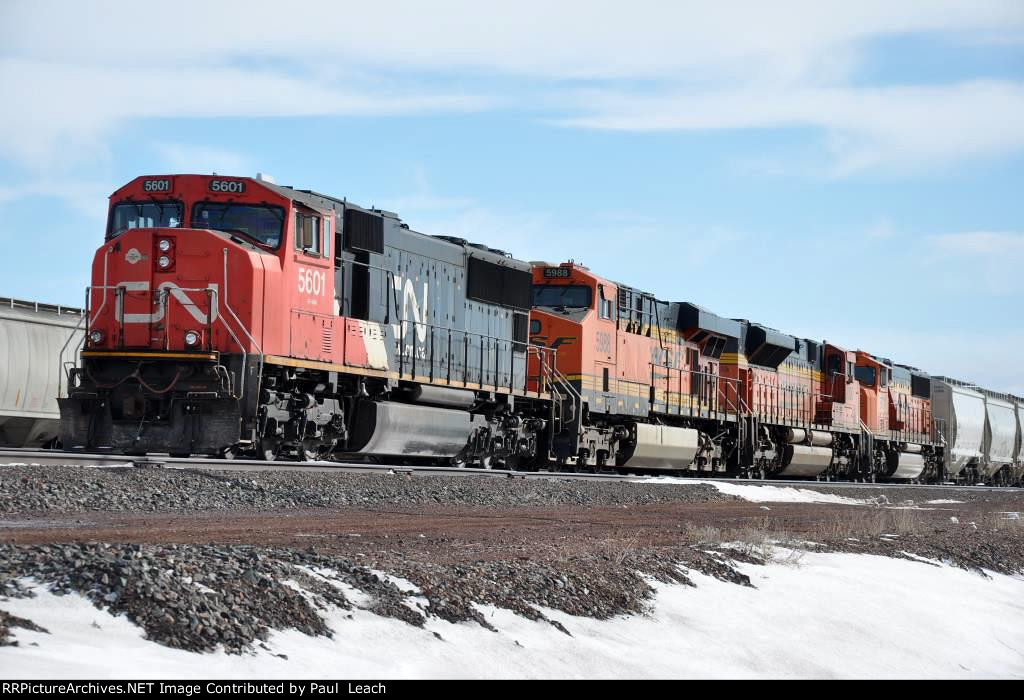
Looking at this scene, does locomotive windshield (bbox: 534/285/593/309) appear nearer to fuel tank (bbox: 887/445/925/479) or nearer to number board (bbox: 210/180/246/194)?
number board (bbox: 210/180/246/194)

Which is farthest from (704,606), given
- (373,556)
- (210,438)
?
(210,438)

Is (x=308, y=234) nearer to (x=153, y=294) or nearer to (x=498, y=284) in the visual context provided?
(x=153, y=294)

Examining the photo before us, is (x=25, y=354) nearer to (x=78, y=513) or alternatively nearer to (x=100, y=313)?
(x=100, y=313)

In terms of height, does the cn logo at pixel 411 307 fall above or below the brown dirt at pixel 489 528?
above

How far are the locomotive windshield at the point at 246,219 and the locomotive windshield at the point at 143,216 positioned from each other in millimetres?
309

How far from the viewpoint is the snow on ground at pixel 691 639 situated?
205 inches

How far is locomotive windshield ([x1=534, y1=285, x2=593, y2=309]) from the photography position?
23531 millimetres

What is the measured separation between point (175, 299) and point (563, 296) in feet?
33.3

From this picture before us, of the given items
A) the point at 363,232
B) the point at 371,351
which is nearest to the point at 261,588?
the point at 371,351

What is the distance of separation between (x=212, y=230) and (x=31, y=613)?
10.5 m

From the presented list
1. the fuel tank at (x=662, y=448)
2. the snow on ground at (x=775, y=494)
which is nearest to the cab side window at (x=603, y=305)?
the fuel tank at (x=662, y=448)

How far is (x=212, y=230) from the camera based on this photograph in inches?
604

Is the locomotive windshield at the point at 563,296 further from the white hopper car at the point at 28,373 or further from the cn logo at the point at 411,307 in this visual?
the white hopper car at the point at 28,373
